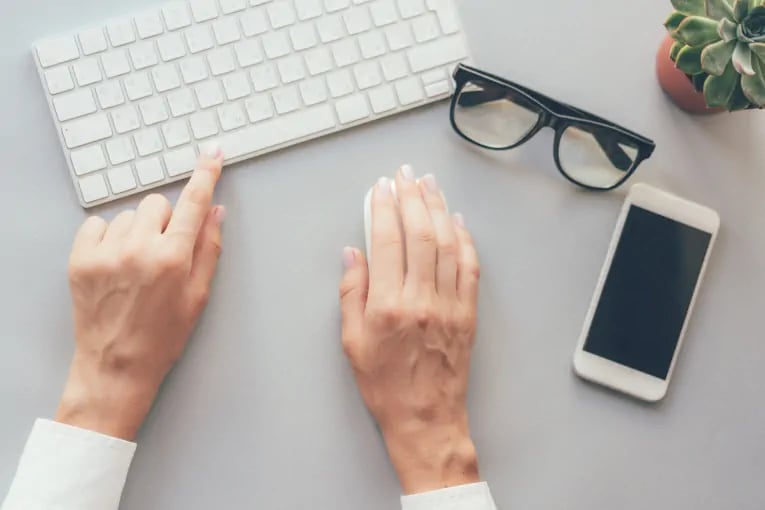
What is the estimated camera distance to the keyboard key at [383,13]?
723 millimetres

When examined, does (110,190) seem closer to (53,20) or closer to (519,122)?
(53,20)

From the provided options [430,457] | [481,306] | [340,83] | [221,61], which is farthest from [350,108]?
[430,457]

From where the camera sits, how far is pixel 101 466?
67 cm

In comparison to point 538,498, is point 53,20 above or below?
above

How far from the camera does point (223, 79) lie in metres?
0.70

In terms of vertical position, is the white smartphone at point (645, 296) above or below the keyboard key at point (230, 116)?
below

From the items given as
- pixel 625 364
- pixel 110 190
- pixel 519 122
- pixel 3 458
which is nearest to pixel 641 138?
pixel 519 122

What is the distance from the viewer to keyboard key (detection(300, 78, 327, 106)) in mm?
710

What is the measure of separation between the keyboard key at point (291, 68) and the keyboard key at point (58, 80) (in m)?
0.19

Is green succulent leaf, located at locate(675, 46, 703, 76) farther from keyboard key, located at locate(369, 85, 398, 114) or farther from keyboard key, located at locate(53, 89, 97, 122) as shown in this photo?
keyboard key, located at locate(53, 89, 97, 122)

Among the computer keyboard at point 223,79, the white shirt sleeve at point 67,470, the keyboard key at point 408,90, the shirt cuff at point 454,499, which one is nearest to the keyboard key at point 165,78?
the computer keyboard at point 223,79

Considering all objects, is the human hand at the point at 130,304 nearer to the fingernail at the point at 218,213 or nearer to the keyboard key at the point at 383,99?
the fingernail at the point at 218,213

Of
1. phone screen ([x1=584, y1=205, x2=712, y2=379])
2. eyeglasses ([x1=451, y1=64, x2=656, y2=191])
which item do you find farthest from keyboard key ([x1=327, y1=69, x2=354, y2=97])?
phone screen ([x1=584, y1=205, x2=712, y2=379])

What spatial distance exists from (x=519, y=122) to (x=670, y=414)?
33 cm
